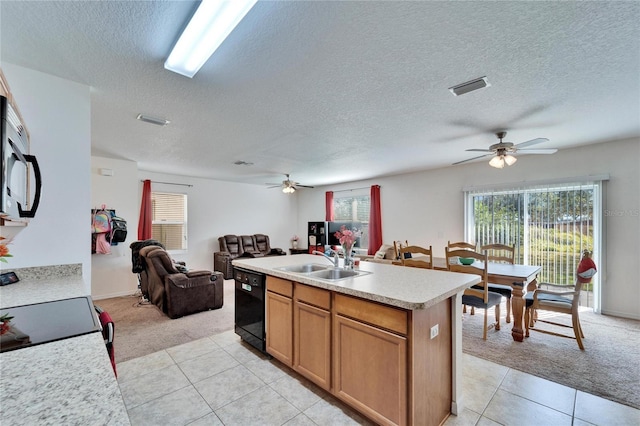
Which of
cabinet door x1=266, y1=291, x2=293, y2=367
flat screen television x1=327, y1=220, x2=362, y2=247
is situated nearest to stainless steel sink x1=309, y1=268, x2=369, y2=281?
cabinet door x1=266, y1=291, x2=293, y2=367

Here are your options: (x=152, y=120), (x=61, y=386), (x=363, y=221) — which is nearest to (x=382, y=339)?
(x=61, y=386)

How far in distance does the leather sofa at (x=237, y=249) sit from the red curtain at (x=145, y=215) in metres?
1.65

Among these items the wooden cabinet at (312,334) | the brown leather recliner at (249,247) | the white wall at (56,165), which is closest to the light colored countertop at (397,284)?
the wooden cabinet at (312,334)

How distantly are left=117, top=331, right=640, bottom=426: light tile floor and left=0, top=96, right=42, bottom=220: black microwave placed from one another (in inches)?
61.4

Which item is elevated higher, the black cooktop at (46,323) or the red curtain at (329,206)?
the red curtain at (329,206)

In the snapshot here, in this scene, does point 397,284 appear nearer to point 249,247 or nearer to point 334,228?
point 334,228

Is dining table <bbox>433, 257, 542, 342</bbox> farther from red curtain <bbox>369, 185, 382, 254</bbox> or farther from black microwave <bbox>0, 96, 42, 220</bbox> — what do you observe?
black microwave <bbox>0, 96, 42, 220</bbox>

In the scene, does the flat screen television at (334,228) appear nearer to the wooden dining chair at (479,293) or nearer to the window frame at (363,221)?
the window frame at (363,221)

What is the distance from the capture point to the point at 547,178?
452 cm

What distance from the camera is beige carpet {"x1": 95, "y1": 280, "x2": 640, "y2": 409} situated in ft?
7.84

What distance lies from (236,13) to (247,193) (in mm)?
6745

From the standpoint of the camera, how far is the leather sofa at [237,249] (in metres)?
6.59

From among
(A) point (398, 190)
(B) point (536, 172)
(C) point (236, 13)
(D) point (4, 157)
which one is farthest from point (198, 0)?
(A) point (398, 190)

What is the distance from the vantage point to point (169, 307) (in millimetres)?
3900
